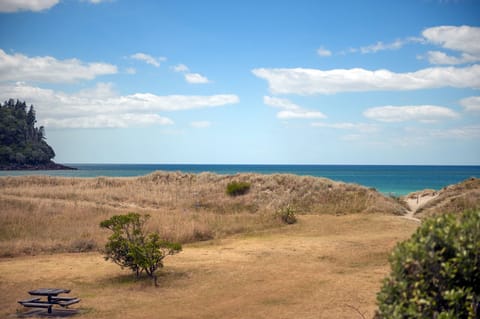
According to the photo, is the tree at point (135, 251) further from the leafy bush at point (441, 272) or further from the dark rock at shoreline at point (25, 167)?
the dark rock at shoreline at point (25, 167)

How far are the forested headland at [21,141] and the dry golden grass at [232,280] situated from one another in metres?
105

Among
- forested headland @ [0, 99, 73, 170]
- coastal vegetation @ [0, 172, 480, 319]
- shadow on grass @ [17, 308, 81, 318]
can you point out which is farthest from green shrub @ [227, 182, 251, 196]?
forested headland @ [0, 99, 73, 170]

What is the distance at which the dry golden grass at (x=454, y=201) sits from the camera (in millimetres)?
23500

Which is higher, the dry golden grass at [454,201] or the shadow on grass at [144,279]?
the dry golden grass at [454,201]

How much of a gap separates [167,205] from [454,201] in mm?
16844

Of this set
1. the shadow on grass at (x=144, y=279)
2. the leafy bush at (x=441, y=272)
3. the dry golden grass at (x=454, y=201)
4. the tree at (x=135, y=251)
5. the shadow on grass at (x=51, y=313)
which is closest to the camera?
the leafy bush at (x=441, y=272)

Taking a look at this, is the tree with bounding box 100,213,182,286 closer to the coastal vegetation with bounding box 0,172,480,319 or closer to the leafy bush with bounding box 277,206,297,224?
the coastal vegetation with bounding box 0,172,480,319

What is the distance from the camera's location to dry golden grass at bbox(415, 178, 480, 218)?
2350 centimetres

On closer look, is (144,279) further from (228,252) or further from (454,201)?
(454,201)

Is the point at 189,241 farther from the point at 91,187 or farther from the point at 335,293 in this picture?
the point at 91,187

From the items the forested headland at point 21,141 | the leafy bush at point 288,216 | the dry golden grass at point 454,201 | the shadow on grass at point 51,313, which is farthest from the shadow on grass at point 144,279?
the forested headland at point 21,141

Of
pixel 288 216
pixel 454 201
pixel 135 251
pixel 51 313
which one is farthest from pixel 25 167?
pixel 51 313

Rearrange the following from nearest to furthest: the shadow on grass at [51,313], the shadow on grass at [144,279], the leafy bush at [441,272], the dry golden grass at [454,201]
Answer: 1. the leafy bush at [441,272]
2. the shadow on grass at [51,313]
3. the shadow on grass at [144,279]
4. the dry golden grass at [454,201]

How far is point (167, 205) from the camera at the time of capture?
1131 inches
